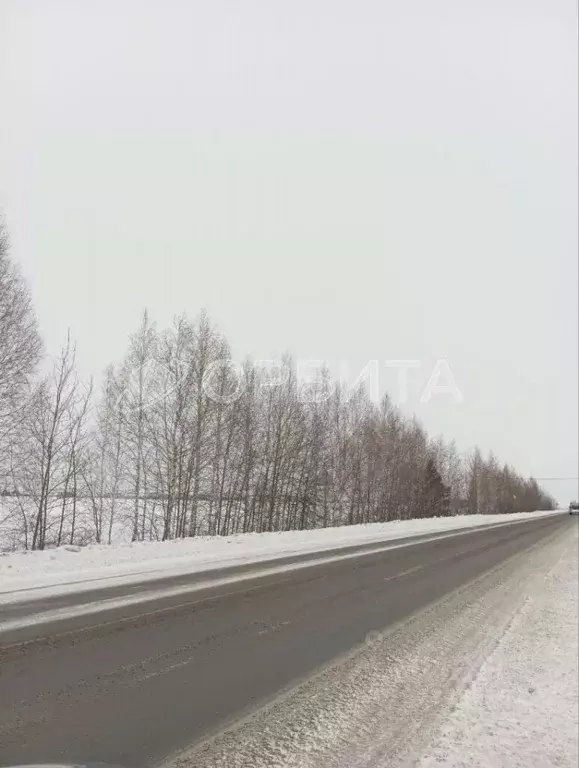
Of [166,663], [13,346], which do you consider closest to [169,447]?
[13,346]

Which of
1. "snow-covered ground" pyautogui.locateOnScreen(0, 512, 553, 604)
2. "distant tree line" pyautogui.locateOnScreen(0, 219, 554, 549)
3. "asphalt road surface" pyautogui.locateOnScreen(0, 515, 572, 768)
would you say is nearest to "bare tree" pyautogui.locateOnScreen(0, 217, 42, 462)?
"distant tree line" pyautogui.locateOnScreen(0, 219, 554, 549)

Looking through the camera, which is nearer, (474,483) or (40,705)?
(40,705)

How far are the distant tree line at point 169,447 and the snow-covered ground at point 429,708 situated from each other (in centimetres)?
1386

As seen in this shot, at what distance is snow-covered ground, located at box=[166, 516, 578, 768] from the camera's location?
3826mm

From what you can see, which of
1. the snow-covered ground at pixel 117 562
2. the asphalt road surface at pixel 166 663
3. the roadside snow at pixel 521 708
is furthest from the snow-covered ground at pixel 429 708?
the snow-covered ground at pixel 117 562

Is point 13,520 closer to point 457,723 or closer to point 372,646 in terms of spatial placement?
point 372,646

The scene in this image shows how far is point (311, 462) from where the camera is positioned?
36188 millimetres

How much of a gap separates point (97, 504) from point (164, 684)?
1993 cm

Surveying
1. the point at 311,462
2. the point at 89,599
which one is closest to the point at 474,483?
the point at 311,462

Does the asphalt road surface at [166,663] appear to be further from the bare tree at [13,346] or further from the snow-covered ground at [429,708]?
the bare tree at [13,346]

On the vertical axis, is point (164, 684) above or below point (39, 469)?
below

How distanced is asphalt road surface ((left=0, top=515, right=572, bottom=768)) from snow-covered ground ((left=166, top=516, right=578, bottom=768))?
283 millimetres

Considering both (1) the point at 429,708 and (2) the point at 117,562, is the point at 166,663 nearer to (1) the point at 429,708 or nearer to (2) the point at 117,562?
(1) the point at 429,708

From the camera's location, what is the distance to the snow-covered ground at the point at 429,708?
12.6 feet
